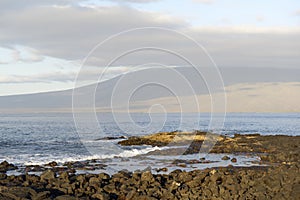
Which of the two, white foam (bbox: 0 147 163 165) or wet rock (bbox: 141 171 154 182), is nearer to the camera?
wet rock (bbox: 141 171 154 182)

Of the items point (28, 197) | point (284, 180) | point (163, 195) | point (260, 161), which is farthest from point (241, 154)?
point (28, 197)

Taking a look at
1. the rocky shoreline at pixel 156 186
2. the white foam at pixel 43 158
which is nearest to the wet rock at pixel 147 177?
the rocky shoreline at pixel 156 186

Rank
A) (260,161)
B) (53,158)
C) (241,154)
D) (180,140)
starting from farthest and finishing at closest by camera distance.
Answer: (180,140) → (241,154) → (53,158) → (260,161)

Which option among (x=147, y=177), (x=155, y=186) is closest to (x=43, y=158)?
(x=147, y=177)

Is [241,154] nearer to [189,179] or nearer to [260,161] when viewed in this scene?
[260,161]

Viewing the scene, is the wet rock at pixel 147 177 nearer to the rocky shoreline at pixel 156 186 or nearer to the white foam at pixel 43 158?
the rocky shoreline at pixel 156 186

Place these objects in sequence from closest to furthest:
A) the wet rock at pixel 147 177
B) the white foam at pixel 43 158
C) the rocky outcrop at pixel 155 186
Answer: the rocky outcrop at pixel 155 186, the wet rock at pixel 147 177, the white foam at pixel 43 158

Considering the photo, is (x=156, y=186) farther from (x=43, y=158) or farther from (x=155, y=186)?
(x=43, y=158)

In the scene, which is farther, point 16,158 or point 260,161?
point 16,158

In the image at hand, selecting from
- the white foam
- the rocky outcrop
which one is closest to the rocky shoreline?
the rocky outcrop

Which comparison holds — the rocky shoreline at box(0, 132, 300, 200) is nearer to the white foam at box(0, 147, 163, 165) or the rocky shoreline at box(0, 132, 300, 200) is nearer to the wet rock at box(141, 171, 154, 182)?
the wet rock at box(141, 171, 154, 182)

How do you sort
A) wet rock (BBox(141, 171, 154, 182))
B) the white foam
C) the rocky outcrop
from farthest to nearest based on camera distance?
the white foam, wet rock (BBox(141, 171, 154, 182)), the rocky outcrop

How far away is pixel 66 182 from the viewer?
20.3m

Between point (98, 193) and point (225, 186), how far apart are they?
17.9 ft
